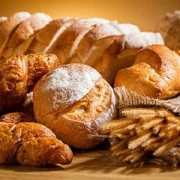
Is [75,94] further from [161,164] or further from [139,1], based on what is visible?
[139,1]

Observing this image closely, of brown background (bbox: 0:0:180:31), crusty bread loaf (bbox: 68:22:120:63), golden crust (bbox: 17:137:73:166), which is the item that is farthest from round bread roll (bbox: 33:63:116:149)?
brown background (bbox: 0:0:180:31)

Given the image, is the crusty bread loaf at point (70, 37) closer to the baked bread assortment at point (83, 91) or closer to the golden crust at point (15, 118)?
the baked bread assortment at point (83, 91)

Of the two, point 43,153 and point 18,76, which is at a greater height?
point 18,76

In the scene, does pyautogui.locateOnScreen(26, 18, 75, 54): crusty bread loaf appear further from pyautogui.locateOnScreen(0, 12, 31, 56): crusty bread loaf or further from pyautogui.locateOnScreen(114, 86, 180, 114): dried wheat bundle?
pyautogui.locateOnScreen(114, 86, 180, 114): dried wheat bundle

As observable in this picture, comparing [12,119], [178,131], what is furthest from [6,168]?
[178,131]

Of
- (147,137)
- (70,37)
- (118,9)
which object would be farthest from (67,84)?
(118,9)

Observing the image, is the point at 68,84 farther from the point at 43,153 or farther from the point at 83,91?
the point at 43,153
